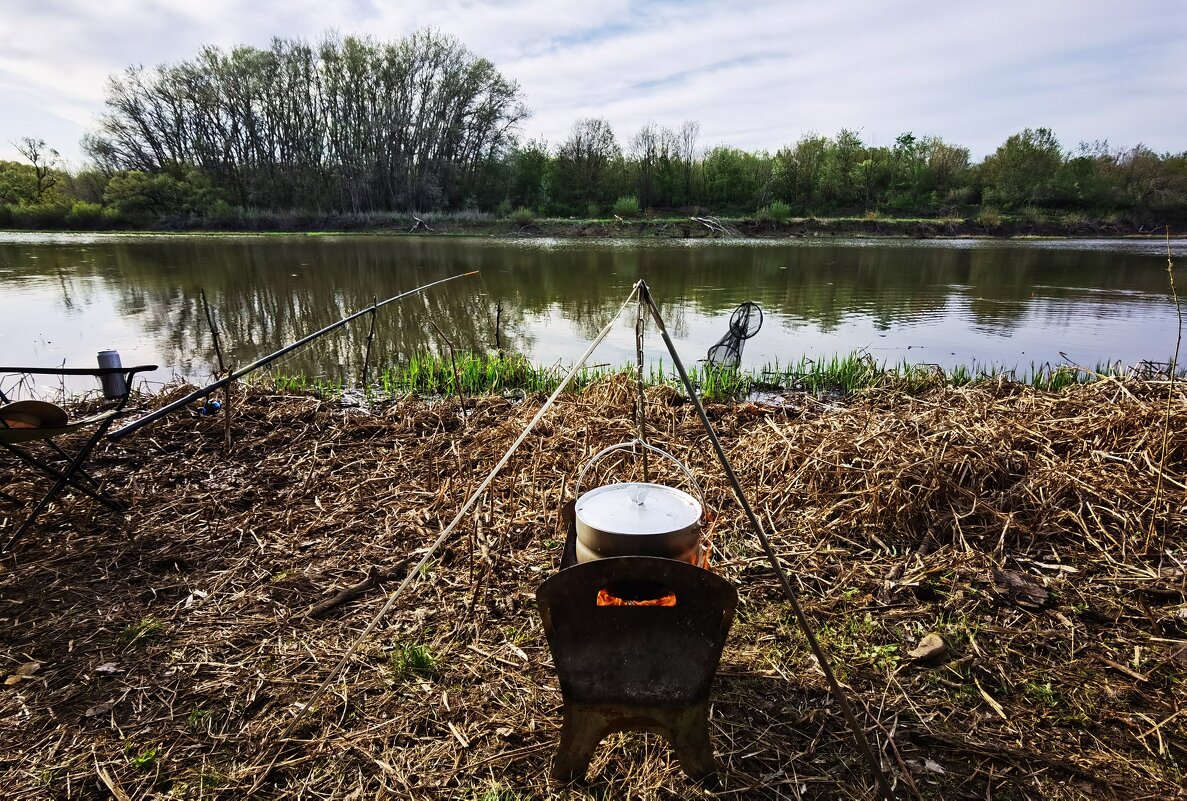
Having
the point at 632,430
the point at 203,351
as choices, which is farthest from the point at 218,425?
the point at 203,351

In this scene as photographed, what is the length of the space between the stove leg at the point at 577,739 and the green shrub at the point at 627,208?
56.2 m

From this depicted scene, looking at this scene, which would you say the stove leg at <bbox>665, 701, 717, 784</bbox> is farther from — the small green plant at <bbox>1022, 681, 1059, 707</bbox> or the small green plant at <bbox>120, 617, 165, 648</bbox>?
the small green plant at <bbox>120, 617, 165, 648</bbox>

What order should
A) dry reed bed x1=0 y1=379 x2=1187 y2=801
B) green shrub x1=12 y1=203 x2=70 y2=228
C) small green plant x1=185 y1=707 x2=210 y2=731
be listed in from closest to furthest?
dry reed bed x1=0 y1=379 x2=1187 y2=801, small green plant x1=185 y1=707 x2=210 y2=731, green shrub x1=12 y1=203 x2=70 y2=228

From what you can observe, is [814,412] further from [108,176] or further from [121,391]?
[108,176]

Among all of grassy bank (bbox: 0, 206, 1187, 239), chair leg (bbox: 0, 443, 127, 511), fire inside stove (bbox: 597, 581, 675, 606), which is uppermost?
grassy bank (bbox: 0, 206, 1187, 239)

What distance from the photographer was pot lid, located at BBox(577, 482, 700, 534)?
2.02 metres

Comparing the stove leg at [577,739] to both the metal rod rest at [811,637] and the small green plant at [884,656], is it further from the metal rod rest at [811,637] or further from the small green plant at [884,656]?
the small green plant at [884,656]

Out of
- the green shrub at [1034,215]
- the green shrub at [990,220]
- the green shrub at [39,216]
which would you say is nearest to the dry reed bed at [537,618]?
the green shrub at [990,220]

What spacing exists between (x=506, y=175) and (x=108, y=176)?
37.5 m

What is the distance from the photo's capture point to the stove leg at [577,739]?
1.95 m

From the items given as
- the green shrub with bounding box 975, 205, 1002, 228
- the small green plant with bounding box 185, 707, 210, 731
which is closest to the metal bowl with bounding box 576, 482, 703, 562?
the small green plant with bounding box 185, 707, 210, 731

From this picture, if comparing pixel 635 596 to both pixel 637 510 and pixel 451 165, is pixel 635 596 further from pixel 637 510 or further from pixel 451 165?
pixel 451 165

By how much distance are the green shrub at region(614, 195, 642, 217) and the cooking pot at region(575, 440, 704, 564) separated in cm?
5573

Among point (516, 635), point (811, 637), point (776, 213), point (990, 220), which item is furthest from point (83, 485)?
point (990, 220)
